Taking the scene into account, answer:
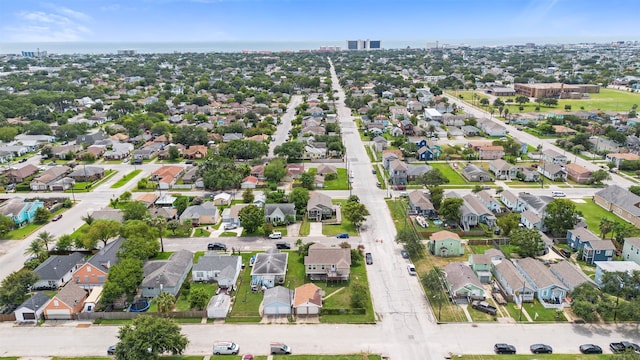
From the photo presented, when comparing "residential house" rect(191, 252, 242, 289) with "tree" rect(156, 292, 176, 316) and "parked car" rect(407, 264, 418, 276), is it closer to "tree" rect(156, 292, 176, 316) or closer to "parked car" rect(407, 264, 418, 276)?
"tree" rect(156, 292, 176, 316)

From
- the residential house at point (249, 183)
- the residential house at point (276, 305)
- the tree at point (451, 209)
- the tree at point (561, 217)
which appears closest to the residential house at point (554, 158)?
the tree at point (561, 217)

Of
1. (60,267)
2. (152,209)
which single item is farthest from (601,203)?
(60,267)

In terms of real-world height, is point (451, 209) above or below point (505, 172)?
above

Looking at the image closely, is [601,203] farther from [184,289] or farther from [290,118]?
[290,118]

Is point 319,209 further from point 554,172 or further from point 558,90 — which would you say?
point 558,90

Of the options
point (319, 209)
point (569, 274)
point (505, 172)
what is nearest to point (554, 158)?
point (505, 172)

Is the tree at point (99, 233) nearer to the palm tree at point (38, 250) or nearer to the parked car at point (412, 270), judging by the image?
the palm tree at point (38, 250)
